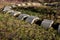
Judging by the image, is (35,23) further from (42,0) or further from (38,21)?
(42,0)

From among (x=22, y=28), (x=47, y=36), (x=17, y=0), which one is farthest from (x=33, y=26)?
(x=17, y=0)

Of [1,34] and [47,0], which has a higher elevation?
[1,34]

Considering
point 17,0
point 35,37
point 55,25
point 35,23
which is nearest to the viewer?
point 35,37

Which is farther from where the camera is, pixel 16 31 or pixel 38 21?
pixel 38 21

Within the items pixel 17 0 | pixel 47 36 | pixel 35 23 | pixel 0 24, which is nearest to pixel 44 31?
pixel 47 36

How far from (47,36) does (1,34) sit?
54.1 inches

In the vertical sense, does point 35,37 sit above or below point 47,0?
above

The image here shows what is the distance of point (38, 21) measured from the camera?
295 inches

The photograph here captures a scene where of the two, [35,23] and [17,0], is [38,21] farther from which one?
[17,0]

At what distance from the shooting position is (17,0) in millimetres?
15336

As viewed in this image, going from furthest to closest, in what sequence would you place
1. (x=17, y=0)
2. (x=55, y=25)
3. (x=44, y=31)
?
(x=17, y=0) → (x=55, y=25) → (x=44, y=31)

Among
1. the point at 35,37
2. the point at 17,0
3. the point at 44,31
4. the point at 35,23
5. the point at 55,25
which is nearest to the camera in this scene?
the point at 35,37

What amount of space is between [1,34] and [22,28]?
870 millimetres

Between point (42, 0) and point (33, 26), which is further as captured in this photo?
point (42, 0)
